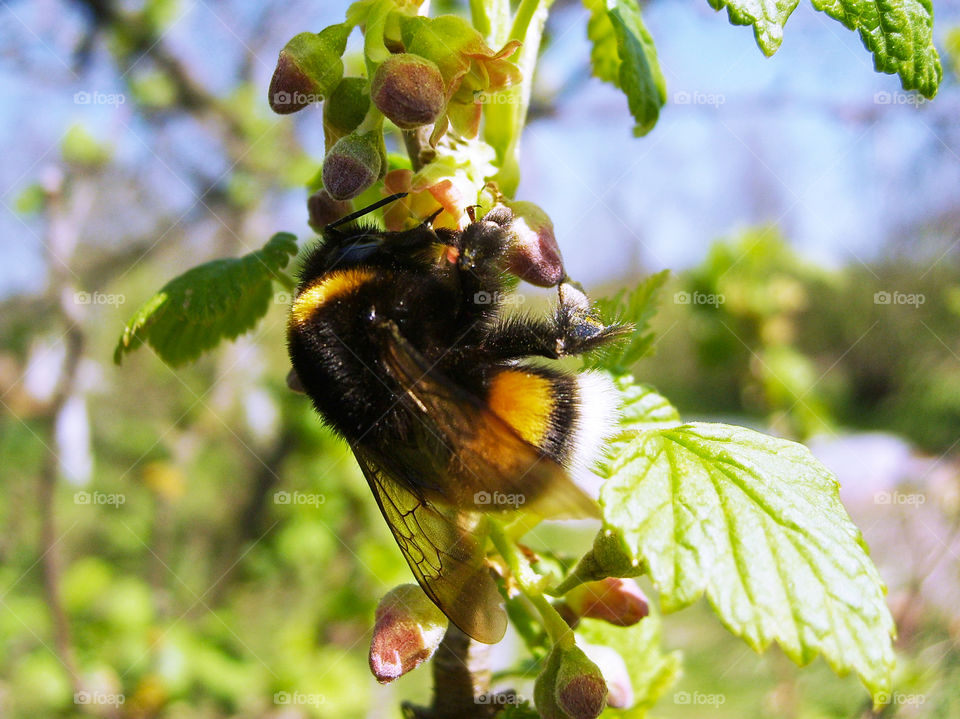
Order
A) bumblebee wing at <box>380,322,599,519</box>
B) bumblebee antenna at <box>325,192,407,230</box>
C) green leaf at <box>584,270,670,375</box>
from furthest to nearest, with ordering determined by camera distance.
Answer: green leaf at <box>584,270,670,375</box> < bumblebee antenna at <box>325,192,407,230</box> < bumblebee wing at <box>380,322,599,519</box>

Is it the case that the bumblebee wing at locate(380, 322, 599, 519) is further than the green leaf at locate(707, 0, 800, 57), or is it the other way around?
the green leaf at locate(707, 0, 800, 57)

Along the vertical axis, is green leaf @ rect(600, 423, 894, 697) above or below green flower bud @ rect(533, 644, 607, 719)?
above

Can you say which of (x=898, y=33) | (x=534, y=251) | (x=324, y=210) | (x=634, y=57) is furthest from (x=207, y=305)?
(x=898, y=33)

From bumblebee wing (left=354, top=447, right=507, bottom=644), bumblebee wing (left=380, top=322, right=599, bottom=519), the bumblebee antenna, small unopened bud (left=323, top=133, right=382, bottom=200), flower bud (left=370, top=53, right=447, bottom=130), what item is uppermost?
flower bud (left=370, top=53, right=447, bottom=130)

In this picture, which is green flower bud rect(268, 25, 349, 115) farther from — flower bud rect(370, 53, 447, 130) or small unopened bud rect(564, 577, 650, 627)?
small unopened bud rect(564, 577, 650, 627)

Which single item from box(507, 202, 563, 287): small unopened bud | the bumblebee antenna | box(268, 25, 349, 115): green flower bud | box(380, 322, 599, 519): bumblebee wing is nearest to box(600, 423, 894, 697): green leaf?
box(380, 322, 599, 519): bumblebee wing

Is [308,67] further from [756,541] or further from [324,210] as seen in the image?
[756,541]

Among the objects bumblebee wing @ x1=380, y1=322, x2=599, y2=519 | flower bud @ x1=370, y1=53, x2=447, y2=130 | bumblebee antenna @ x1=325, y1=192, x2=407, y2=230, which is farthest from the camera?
bumblebee antenna @ x1=325, y1=192, x2=407, y2=230
